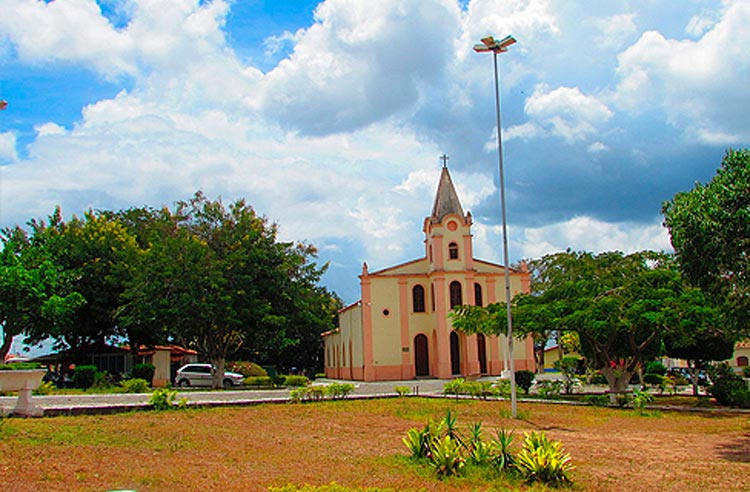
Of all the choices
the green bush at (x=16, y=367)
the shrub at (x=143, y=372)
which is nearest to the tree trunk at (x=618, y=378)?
the green bush at (x=16, y=367)

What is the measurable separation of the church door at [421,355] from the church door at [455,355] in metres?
1.83

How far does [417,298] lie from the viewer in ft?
151

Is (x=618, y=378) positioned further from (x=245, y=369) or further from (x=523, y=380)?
(x=245, y=369)

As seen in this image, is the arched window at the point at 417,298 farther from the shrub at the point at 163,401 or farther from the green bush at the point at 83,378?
the shrub at the point at 163,401

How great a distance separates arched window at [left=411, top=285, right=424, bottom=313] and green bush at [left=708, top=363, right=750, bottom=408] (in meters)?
23.9

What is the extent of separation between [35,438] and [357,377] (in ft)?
115

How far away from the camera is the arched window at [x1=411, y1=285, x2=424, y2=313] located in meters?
45.9

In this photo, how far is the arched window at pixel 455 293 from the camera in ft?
145

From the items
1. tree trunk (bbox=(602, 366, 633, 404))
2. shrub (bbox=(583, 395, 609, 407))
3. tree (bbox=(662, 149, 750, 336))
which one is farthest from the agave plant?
tree trunk (bbox=(602, 366, 633, 404))

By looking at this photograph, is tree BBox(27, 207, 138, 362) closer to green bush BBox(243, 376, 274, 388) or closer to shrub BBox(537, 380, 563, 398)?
green bush BBox(243, 376, 274, 388)

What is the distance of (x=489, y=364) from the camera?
44.8m

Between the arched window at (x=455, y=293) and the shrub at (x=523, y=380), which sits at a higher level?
the arched window at (x=455, y=293)

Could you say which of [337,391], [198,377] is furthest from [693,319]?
[198,377]

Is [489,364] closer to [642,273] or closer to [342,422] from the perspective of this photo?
[642,273]
